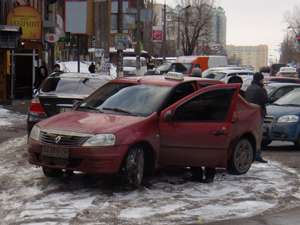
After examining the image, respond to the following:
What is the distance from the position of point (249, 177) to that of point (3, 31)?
1523 cm

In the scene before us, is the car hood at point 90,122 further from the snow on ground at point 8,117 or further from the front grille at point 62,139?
the snow on ground at point 8,117

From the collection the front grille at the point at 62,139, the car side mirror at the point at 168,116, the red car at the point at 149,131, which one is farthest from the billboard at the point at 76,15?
the front grille at the point at 62,139

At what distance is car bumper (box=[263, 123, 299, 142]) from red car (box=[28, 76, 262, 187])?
380 cm

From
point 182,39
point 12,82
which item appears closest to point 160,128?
point 12,82

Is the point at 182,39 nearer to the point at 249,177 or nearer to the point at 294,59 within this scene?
the point at 294,59

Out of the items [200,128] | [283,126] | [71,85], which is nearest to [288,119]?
[283,126]

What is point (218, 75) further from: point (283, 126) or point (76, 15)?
point (283, 126)

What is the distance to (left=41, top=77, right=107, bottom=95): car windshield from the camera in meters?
14.1

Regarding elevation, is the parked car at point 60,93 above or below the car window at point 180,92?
below

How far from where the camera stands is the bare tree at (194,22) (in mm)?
79250

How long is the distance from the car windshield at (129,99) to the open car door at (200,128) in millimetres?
291

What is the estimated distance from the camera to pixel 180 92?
10.6 meters

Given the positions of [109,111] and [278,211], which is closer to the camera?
[278,211]

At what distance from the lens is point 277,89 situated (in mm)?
17297
